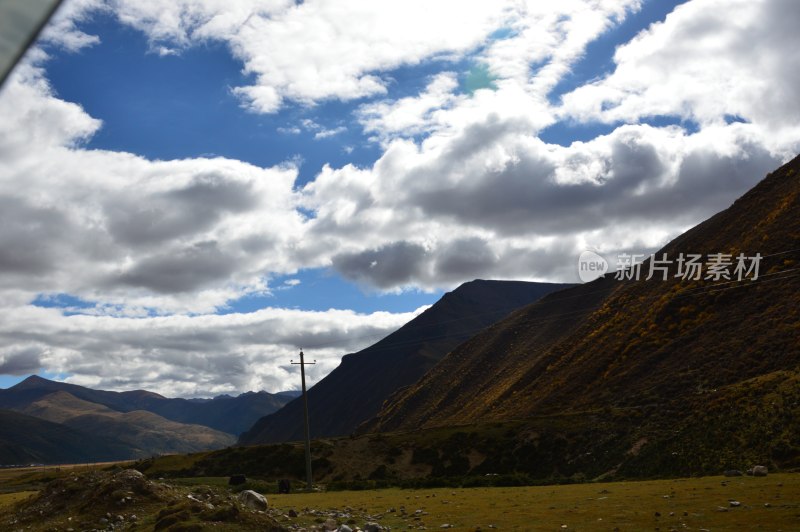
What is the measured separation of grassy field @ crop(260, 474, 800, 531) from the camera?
24.8 meters

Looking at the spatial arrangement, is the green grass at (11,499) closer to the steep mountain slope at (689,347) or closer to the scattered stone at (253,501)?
the scattered stone at (253,501)

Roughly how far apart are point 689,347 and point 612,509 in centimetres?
7170

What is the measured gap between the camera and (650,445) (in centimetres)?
6256

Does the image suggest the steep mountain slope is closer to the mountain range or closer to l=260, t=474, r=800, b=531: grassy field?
the mountain range

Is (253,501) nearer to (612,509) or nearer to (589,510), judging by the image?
(589,510)

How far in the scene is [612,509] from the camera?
2970 cm

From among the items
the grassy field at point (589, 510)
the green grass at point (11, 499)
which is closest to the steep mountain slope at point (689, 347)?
the grassy field at point (589, 510)

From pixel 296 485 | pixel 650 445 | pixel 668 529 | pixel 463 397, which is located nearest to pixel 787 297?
pixel 650 445

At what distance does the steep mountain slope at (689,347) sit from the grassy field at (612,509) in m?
17.3

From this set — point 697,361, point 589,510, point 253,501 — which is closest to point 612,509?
point 589,510

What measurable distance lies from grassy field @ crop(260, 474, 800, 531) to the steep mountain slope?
56.9 ft

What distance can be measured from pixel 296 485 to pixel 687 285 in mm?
81388

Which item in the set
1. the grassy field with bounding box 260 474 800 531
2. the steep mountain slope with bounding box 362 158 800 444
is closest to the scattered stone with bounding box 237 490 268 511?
the grassy field with bounding box 260 474 800 531

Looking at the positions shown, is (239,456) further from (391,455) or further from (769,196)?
(769,196)
